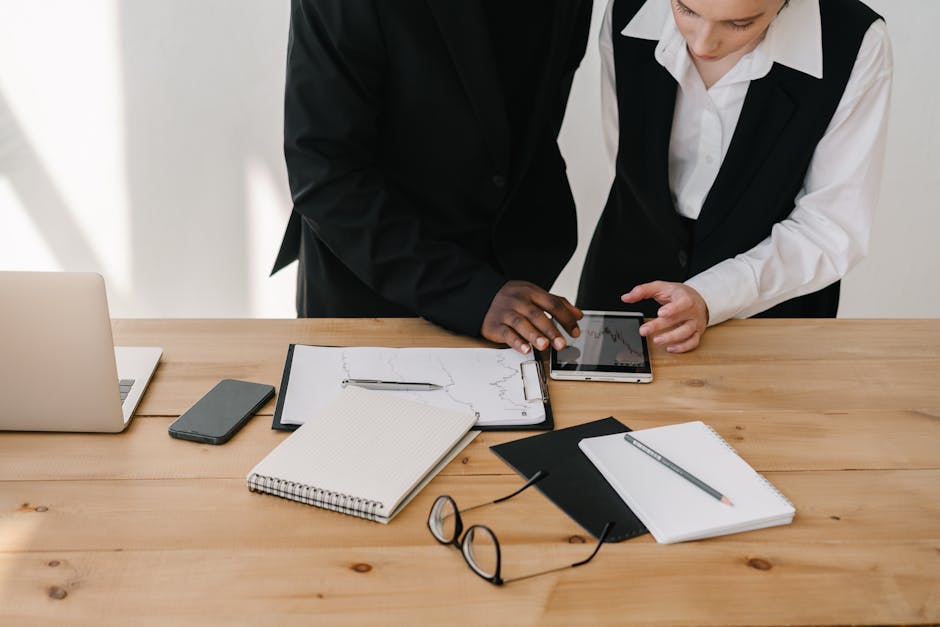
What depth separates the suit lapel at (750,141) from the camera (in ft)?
5.79

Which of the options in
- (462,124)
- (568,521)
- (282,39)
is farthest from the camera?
(282,39)

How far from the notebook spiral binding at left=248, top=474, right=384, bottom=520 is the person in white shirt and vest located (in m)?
0.63

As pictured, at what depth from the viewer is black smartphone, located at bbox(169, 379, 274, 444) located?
4.31 ft

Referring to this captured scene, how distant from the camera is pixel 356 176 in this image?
1.67 meters

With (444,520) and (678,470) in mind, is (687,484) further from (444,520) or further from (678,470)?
(444,520)

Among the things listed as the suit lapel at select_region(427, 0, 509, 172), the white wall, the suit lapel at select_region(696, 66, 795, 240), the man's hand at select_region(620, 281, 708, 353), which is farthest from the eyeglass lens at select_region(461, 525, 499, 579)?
the white wall

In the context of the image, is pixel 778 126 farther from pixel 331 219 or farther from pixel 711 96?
pixel 331 219

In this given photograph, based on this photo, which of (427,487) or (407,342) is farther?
(407,342)

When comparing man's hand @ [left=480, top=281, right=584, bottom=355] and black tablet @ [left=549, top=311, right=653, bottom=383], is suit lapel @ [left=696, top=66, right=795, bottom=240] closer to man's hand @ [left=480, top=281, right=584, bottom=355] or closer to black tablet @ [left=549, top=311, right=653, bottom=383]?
black tablet @ [left=549, top=311, right=653, bottom=383]

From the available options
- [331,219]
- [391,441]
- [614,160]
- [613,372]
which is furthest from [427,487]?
[614,160]

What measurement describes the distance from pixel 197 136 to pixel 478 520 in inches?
85.0

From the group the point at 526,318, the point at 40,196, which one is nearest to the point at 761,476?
the point at 526,318

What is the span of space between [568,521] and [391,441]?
262 millimetres

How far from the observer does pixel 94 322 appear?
126 centimetres
